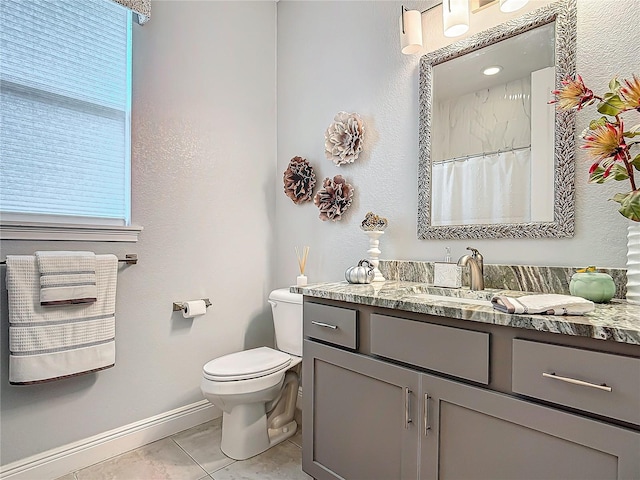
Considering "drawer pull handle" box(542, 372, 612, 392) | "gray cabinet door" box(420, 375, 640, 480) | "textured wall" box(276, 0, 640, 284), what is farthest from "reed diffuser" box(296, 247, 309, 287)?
"drawer pull handle" box(542, 372, 612, 392)

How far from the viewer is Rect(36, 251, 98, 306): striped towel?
1.56 m

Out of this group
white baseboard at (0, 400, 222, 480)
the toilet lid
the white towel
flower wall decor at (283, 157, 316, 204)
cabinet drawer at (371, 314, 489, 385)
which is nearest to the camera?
cabinet drawer at (371, 314, 489, 385)

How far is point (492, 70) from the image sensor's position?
158 centimetres

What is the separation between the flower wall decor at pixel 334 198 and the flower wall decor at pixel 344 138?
12 cm

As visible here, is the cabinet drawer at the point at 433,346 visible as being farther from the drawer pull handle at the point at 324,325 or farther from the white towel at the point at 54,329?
the white towel at the point at 54,329

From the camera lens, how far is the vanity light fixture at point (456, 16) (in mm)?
1551

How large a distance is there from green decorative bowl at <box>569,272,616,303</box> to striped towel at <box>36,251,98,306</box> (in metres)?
1.94

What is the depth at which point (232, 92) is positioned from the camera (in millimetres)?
2350

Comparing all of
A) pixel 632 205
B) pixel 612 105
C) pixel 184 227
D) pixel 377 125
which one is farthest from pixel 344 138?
pixel 632 205

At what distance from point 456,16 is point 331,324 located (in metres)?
1.39

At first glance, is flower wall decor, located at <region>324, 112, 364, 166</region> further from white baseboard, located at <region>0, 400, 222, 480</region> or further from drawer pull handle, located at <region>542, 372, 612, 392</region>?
white baseboard, located at <region>0, 400, 222, 480</region>

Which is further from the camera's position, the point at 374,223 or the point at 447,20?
the point at 374,223

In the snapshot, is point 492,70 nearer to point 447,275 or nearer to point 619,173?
point 619,173

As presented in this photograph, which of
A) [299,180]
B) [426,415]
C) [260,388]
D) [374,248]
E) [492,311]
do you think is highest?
[299,180]
